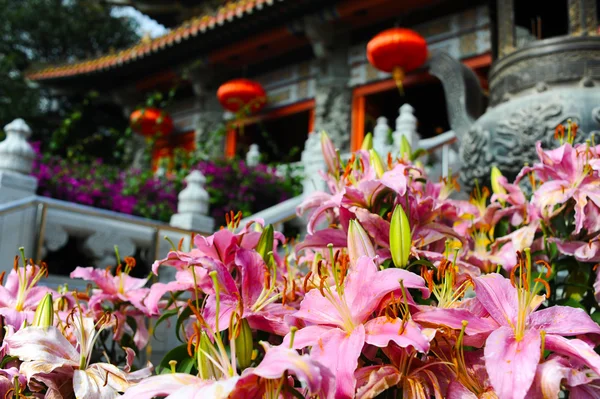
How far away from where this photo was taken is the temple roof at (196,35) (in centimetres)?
679

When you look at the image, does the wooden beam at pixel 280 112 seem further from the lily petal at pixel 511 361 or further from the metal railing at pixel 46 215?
the lily petal at pixel 511 361

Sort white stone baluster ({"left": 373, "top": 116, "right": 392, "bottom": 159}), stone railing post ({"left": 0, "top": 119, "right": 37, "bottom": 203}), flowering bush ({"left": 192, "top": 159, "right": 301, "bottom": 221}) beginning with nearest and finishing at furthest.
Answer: stone railing post ({"left": 0, "top": 119, "right": 37, "bottom": 203})
white stone baluster ({"left": 373, "top": 116, "right": 392, "bottom": 159})
flowering bush ({"left": 192, "top": 159, "right": 301, "bottom": 221})

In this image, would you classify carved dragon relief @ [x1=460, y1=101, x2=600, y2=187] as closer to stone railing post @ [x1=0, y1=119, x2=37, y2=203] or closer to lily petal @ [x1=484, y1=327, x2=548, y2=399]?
lily petal @ [x1=484, y1=327, x2=548, y2=399]

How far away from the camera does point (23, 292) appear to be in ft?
3.23

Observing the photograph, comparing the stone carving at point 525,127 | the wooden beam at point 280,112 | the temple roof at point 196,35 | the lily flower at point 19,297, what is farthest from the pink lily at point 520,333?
the wooden beam at point 280,112

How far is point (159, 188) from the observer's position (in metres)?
5.72

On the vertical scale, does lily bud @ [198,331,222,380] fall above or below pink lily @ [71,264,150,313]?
below

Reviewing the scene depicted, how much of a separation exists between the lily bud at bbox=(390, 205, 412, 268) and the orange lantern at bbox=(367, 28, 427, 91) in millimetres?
5723

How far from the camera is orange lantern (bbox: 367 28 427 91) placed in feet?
20.4

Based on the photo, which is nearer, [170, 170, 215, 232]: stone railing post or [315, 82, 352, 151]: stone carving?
[170, 170, 215, 232]: stone railing post

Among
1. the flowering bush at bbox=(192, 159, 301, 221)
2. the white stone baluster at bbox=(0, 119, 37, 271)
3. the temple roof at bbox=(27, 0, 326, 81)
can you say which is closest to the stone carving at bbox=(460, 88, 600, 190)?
the white stone baluster at bbox=(0, 119, 37, 271)

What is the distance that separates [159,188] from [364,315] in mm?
5264

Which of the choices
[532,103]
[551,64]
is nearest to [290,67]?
[551,64]

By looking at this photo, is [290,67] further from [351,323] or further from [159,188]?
[351,323]
